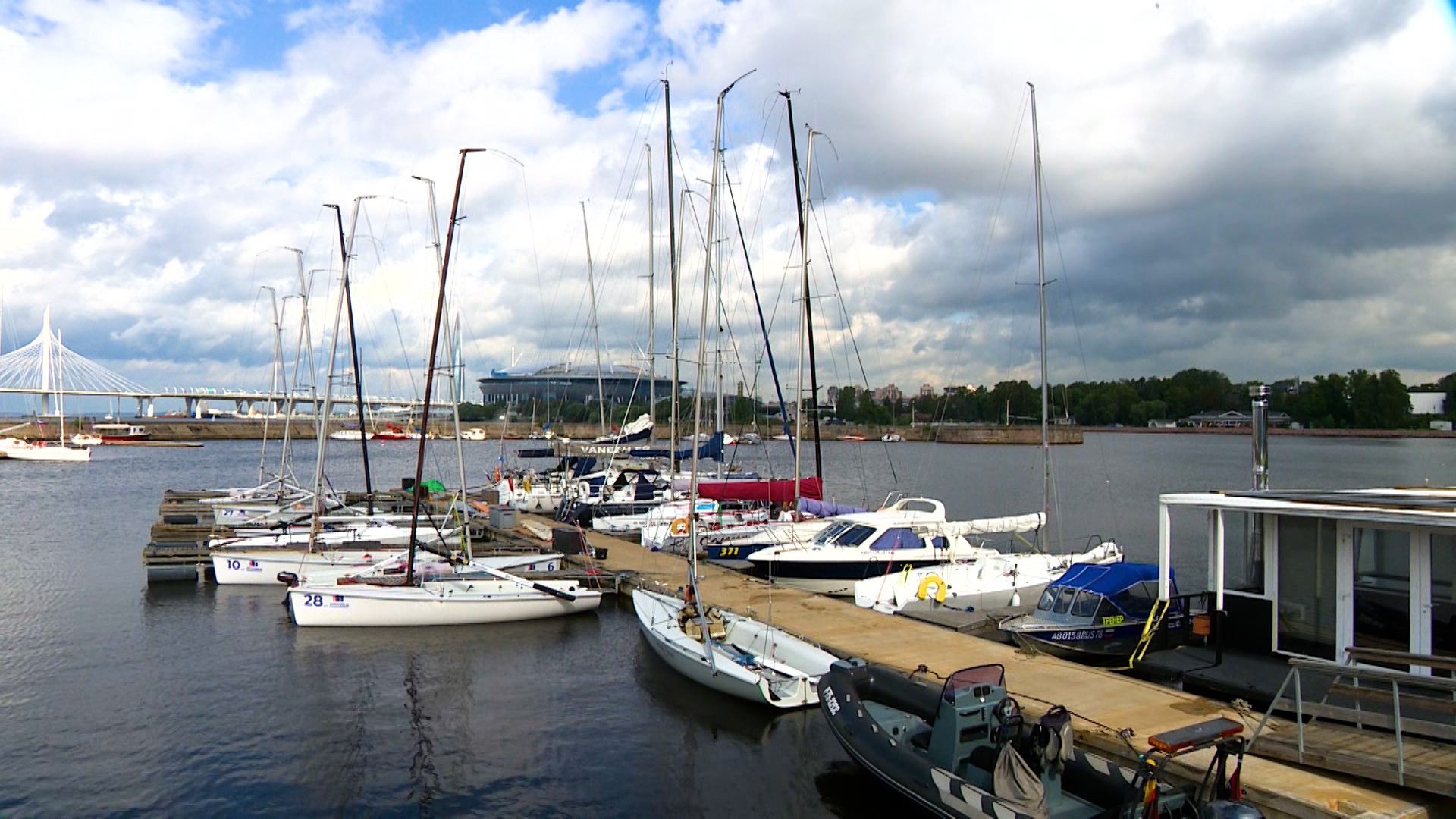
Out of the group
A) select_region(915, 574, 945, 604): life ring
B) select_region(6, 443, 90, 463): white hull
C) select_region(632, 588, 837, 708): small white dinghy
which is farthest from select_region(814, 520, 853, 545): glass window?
select_region(6, 443, 90, 463): white hull

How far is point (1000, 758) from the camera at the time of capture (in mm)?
9891

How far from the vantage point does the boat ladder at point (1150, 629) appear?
47.4 feet

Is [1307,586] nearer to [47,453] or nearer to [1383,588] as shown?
[1383,588]

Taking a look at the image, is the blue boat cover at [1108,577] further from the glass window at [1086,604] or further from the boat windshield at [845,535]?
the boat windshield at [845,535]

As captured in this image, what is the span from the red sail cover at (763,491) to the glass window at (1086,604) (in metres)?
18.4

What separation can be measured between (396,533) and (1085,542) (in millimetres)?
28081

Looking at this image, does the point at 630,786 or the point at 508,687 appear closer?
the point at 630,786

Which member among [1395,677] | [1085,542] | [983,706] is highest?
[1395,677]

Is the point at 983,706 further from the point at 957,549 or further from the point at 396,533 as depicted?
the point at 396,533

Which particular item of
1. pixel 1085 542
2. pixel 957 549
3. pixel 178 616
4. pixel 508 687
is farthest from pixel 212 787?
pixel 1085 542

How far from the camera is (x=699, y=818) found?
12.2 m

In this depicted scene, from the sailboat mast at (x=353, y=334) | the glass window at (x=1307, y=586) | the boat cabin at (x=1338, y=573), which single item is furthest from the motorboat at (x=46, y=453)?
the glass window at (x=1307, y=586)

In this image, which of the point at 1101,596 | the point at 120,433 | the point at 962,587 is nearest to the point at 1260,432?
the point at 1101,596

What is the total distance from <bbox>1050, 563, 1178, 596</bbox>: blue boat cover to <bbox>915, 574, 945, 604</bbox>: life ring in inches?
150
